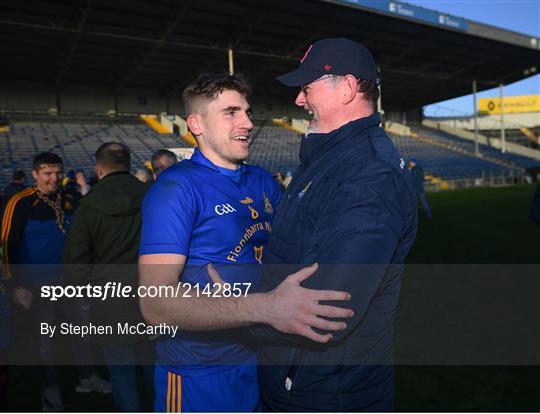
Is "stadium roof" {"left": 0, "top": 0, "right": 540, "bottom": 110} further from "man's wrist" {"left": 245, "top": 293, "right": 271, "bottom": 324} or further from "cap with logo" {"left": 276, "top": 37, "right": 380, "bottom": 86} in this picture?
"man's wrist" {"left": 245, "top": 293, "right": 271, "bottom": 324}

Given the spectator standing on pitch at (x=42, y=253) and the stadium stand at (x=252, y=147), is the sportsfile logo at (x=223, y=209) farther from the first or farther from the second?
the stadium stand at (x=252, y=147)

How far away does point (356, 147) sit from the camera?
5.16 ft

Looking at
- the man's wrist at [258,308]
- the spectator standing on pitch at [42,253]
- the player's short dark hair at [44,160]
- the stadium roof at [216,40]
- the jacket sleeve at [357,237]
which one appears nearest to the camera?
the jacket sleeve at [357,237]

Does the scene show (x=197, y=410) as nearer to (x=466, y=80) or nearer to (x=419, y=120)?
(x=466, y=80)

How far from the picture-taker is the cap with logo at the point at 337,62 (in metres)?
1.67

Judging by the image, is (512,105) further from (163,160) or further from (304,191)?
(304,191)

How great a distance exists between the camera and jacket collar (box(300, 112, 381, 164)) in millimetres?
1665

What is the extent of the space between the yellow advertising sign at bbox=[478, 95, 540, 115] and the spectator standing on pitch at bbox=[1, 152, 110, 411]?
175 feet

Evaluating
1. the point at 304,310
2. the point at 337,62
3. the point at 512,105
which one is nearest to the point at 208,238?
the point at 304,310

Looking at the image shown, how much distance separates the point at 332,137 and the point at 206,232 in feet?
2.24

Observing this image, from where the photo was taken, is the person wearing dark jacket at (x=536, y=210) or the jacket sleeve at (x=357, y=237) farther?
the person wearing dark jacket at (x=536, y=210)

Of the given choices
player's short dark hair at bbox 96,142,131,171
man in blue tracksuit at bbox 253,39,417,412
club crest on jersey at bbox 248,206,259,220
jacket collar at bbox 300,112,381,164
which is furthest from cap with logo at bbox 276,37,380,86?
player's short dark hair at bbox 96,142,131,171

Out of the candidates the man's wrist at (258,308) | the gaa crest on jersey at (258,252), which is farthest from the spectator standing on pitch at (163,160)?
the man's wrist at (258,308)

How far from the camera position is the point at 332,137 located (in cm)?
170
